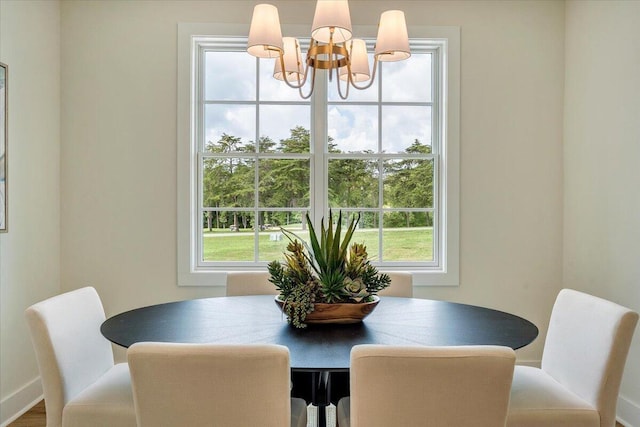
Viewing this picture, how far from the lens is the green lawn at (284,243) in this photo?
10.7 ft

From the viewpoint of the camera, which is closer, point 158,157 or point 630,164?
point 630,164

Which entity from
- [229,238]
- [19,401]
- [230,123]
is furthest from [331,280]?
[19,401]

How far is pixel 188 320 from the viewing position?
1760 mm

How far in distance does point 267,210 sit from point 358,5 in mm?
1587

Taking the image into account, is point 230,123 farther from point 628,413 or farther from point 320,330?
point 628,413

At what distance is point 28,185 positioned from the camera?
9.00 feet

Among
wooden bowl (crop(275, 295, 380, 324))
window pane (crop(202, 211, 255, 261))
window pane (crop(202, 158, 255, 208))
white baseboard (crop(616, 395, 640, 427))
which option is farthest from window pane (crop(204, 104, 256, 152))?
white baseboard (crop(616, 395, 640, 427))

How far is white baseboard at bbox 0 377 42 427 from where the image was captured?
249 cm

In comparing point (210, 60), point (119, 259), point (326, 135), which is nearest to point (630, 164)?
point (326, 135)

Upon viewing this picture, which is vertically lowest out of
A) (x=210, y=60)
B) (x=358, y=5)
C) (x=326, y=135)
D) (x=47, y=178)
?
(x=47, y=178)

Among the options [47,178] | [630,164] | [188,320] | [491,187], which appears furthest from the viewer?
[491,187]

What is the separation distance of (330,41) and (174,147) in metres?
1.66

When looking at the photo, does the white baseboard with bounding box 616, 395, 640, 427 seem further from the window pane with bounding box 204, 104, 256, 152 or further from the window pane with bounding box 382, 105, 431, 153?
the window pane with bounding box 204, 104, 256, 152

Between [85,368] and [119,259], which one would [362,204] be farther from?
[85,368]
